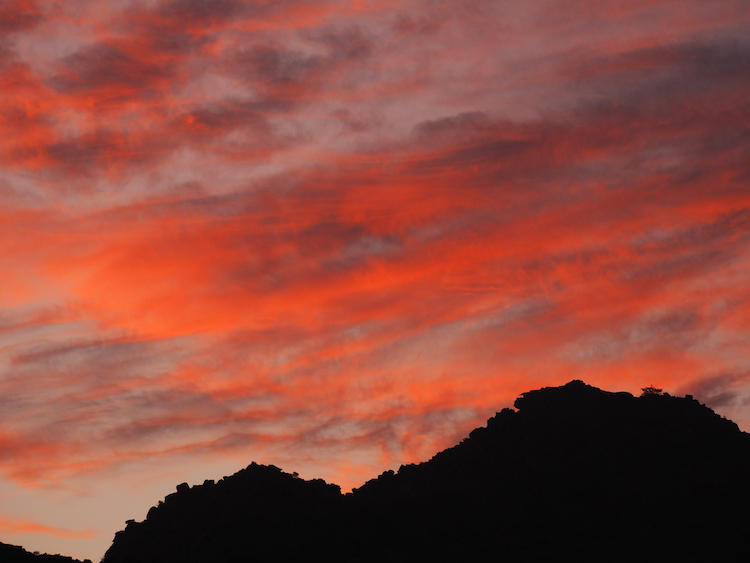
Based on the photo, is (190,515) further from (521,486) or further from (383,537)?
(521,486)

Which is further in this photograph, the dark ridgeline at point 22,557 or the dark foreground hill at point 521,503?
the dark foreground hill at point 521,503

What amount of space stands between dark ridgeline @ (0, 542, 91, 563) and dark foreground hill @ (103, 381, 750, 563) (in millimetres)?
5579

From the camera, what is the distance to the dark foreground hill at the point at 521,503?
8606 centimetres

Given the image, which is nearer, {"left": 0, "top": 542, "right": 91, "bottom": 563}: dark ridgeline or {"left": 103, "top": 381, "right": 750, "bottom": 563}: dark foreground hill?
{"left": 0, "top": 542, "right": 91, "bottom": 563}: dark ridgeline

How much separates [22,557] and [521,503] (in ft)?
195

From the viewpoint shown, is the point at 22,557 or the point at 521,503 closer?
the point at 22,557

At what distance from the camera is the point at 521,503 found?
97438 millimetres

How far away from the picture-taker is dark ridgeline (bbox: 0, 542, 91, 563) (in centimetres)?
7325

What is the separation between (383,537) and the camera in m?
88.8

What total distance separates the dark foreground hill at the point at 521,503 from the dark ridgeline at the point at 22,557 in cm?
558

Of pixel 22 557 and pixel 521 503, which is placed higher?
pixel 521 503

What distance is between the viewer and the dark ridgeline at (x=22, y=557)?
7325 cm

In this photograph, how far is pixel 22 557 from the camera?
243ft

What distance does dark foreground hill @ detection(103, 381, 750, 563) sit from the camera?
282 feet
